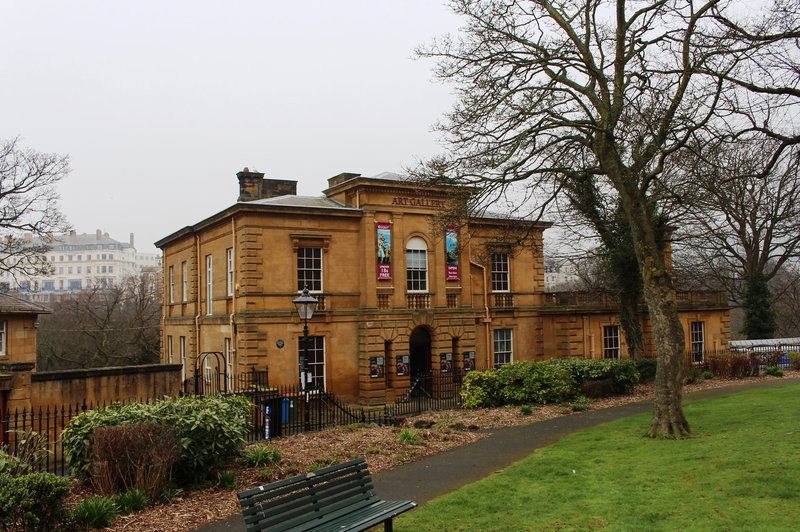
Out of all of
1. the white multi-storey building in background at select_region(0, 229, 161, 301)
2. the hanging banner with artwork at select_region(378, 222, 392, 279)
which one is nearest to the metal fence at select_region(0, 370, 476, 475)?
the hanging banner with artwork at select_region(378, 222, 392, 279)

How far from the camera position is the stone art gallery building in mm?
24672

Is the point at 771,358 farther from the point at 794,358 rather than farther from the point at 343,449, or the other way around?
the point at 343,449

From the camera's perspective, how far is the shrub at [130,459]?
30.0 ft

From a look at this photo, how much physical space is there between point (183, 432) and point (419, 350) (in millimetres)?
20361

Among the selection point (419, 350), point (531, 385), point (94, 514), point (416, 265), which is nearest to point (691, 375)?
point (531, 385)

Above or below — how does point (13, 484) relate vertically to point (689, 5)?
below

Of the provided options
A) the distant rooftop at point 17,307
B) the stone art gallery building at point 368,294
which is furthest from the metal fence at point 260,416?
the distant rooftop at point 17,307

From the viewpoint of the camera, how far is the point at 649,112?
13.5 m

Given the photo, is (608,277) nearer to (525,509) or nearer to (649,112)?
(649,112)

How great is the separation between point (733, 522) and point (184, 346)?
29.8 metres

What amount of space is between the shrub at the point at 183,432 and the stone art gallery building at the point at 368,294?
13070 mm

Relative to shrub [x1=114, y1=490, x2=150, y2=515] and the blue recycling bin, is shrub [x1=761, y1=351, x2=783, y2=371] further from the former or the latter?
shrub [x1=114, y1=490, x2=150, y2=515]

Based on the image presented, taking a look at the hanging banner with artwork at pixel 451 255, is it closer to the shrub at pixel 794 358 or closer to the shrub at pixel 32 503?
the shrub at pixel 794 358

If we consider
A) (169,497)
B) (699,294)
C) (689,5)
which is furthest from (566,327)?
(169,497)
